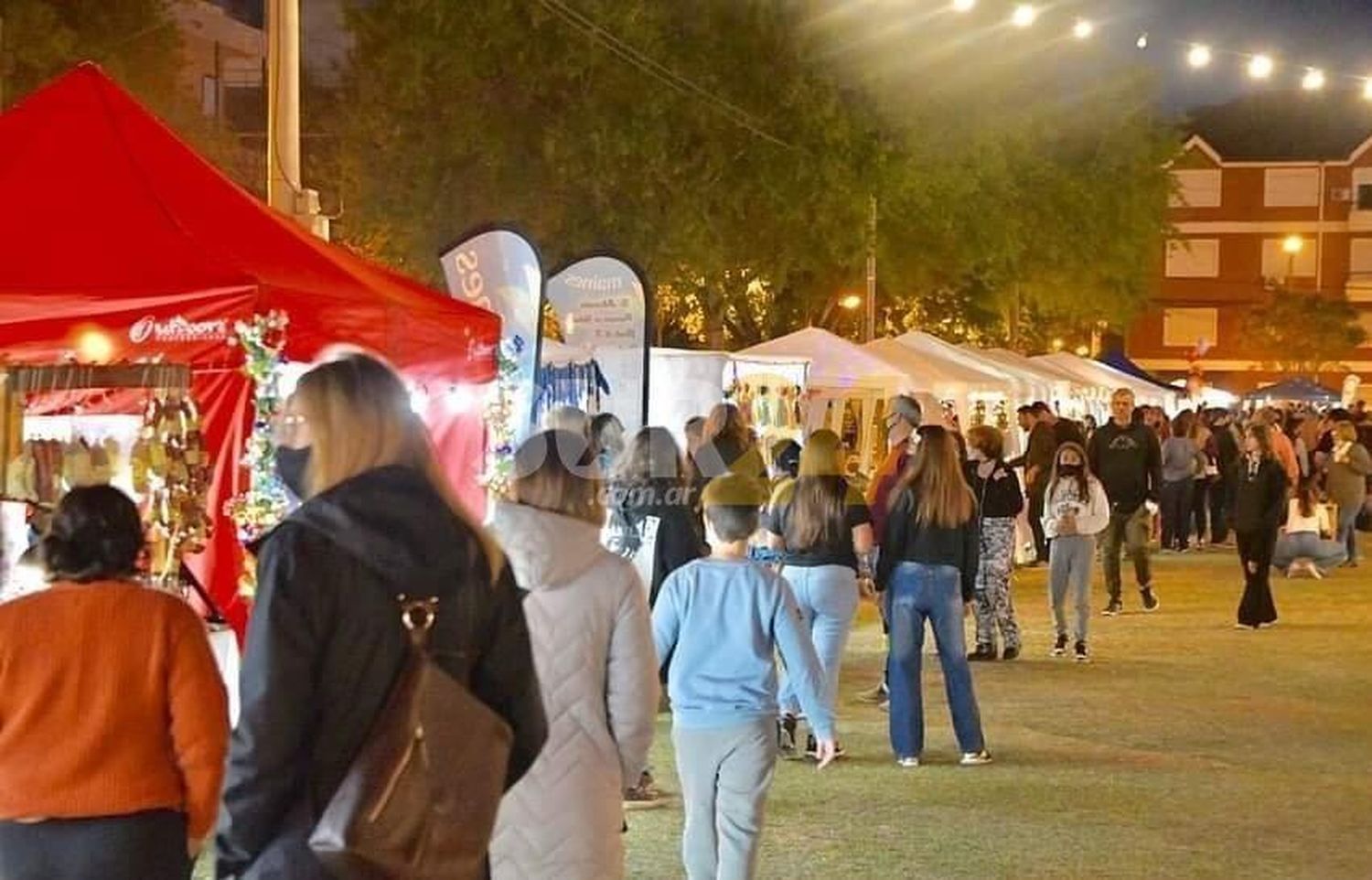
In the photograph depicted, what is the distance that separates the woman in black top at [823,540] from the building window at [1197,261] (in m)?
68.2

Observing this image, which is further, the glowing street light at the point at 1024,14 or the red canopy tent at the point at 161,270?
the glowing street light at the point at 1024,14

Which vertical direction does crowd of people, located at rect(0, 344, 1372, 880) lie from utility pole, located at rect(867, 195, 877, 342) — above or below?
below

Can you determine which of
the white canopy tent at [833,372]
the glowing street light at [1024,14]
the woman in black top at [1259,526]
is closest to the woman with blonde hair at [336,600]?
the woman in black top at [1259,526]

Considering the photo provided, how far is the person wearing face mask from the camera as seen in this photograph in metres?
13.9

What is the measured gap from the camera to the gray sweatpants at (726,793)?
243 inches

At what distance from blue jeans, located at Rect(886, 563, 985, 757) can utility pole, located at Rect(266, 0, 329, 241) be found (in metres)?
4.26

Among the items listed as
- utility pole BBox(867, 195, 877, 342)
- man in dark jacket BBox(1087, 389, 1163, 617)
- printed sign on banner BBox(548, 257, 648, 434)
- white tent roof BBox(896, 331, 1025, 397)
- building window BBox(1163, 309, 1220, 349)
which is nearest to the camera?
printed sign on banner BBox(548, 257, 648, 434)

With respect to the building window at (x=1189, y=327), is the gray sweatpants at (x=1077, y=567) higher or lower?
lower

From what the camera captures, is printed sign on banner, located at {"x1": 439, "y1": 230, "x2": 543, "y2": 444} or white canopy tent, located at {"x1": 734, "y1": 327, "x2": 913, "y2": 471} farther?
white canopy tent, located at {"x1": 734, "y1": 327, "x2": 913, "y2": 471}

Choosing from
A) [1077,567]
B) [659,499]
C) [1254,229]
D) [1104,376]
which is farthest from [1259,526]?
[1254,229]

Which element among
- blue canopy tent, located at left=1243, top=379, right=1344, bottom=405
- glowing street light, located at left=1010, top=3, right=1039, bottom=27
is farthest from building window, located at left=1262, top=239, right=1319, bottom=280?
glowing street light, located at left=1010, top=3, right=1039, bottom=27

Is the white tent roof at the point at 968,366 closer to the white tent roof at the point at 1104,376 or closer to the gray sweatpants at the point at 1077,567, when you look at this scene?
the white tent roof at the point at 1104,376

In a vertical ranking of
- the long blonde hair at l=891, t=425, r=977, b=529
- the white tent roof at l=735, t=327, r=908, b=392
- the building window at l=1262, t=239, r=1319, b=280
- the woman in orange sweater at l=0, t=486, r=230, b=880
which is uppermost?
the building window at l=1262, t=239, r=1319, b=280

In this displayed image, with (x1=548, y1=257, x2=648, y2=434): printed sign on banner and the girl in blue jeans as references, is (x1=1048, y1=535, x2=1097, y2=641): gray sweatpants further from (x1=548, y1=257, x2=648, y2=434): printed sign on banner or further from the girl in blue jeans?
the girl in blue jeans
